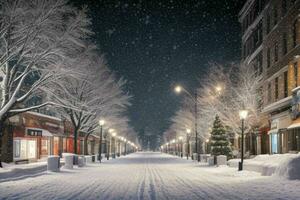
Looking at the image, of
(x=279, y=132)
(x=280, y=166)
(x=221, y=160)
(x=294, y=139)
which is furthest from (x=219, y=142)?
(x=280, y=166)

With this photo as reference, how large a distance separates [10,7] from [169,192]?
13158 mm

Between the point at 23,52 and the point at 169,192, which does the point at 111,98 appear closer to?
the point at 23,52

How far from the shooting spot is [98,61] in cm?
5103

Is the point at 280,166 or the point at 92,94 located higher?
the point at 92,94

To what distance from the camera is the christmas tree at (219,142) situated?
152ft

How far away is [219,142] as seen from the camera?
46.3 meters

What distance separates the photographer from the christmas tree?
46.3 metres

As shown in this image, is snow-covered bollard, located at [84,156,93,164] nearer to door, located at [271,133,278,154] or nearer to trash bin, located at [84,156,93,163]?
trash bin, located at [84,156,93,163]

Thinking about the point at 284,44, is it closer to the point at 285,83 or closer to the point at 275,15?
the point at 285,83

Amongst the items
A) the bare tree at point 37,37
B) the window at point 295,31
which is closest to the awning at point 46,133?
the bare tree at point 37,37

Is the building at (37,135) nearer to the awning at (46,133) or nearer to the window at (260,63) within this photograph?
the awning at (46,133)

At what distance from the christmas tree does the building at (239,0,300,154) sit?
370 cm

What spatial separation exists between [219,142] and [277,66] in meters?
10.6

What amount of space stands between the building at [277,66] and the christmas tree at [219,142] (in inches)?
145
